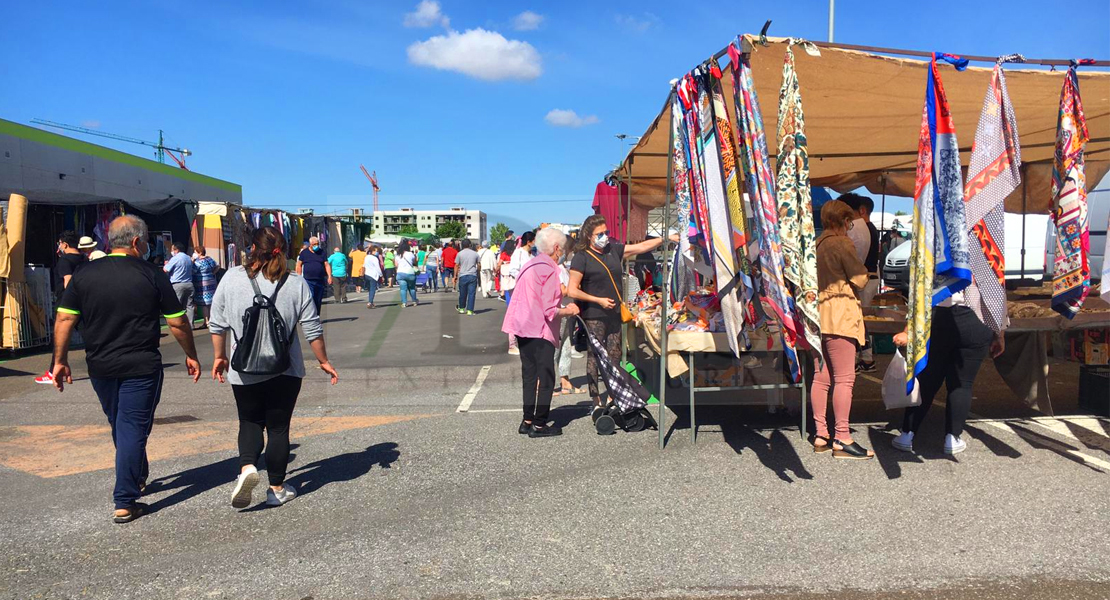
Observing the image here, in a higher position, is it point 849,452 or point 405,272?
point 405,272

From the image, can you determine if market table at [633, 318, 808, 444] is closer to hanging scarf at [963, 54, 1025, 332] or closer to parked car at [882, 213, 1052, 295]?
hanging scarf at [963, 54, 1025, 332]

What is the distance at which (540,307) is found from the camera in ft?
18.5

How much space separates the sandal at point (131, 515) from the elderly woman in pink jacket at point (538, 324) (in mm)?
2634

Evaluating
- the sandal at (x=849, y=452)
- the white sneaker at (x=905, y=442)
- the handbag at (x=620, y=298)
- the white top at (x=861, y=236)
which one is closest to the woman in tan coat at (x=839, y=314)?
the sandal at (x=849, y=452)

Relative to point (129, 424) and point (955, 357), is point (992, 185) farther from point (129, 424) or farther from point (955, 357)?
point (129, 424)

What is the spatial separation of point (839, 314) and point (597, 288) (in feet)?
6.39

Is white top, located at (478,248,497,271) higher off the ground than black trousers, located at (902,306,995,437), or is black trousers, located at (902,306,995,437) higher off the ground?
white top, located at (478,248,497,271)

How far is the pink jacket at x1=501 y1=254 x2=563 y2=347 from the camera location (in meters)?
5.62

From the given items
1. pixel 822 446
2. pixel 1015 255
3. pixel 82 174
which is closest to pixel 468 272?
pixel 822 446

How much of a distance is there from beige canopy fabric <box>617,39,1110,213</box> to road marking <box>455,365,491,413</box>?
2.98 meters

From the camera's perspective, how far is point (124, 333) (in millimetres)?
4148

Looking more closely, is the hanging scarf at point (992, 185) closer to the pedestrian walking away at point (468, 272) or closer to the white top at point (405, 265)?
the pedestrian walking away at point (468, 272)

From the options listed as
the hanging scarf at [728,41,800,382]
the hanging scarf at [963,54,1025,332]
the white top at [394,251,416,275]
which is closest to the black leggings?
the hanging scarf at [728,41,800,382]

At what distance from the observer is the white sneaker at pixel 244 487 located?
4.19 m
